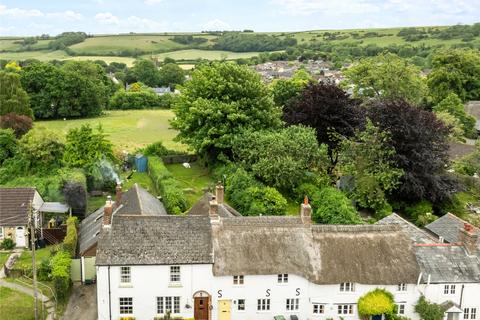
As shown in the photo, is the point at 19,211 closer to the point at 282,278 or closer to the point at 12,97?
the point at 282,278

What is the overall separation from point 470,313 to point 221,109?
33118 mm

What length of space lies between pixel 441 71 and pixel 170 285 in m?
78.9

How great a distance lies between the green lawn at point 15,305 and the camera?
30.7 metres

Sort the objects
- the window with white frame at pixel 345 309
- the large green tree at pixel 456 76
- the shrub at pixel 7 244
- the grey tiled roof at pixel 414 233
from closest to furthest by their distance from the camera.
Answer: the window with white frame at pixel 345 309
the grey tiled roof at pixel 414 233
the shrub at pixel 7 244
the large green tree at pixel 456 76

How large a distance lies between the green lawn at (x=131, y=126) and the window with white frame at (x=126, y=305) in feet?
145

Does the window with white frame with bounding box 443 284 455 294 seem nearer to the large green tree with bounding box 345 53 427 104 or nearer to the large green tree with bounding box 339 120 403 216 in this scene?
the large green tree with bounding box 339 120 403 216

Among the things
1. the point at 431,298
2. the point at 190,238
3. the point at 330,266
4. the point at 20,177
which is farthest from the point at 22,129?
the point at 431,298

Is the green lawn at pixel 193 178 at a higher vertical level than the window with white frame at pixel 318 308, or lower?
higher

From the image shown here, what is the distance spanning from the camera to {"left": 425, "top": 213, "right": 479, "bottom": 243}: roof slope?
3797 cm

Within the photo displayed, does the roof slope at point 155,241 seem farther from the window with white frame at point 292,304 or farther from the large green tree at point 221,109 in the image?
the large green tree at point 221,109

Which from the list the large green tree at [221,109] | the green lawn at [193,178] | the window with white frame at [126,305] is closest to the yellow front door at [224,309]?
the window with white frame at [126,305]

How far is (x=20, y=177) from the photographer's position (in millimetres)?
52406

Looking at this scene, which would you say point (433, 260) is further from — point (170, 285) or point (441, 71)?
point (441, 71)

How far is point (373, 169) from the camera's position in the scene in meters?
47.4
